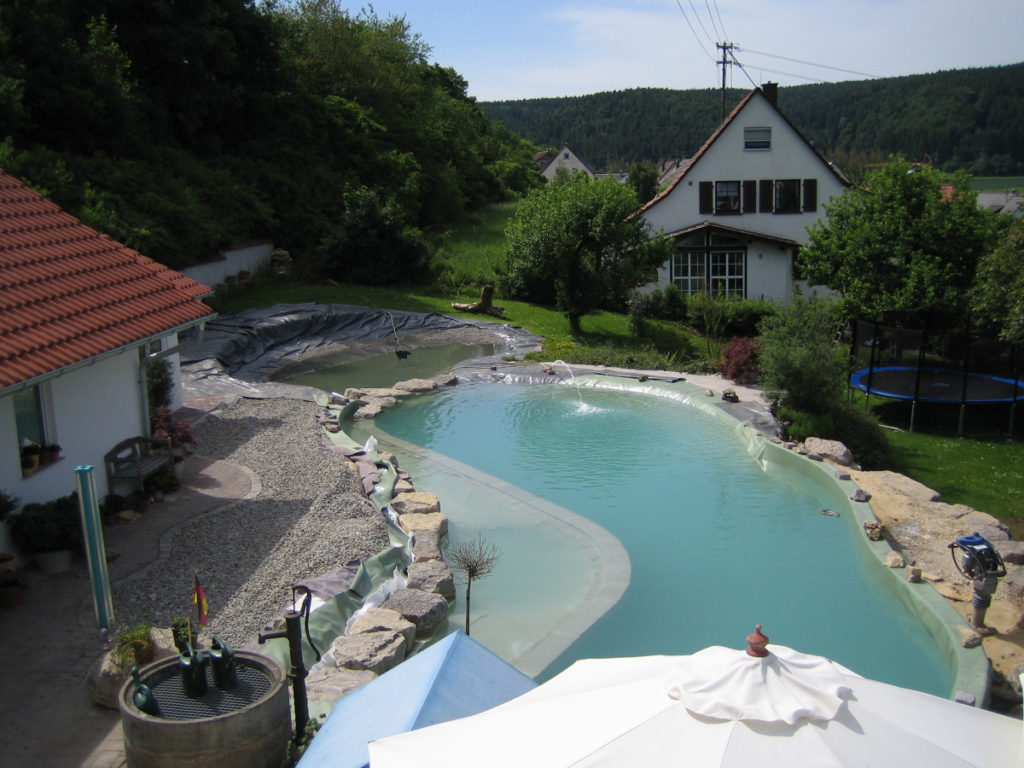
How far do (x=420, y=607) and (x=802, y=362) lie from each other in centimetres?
934

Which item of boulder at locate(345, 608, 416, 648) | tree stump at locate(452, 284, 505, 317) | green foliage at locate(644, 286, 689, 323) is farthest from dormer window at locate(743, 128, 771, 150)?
boulder at locate(345, 608, 416, 648)

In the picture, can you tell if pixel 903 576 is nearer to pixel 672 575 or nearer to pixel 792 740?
pixel 672 575

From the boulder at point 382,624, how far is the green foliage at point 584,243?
17.8 metres

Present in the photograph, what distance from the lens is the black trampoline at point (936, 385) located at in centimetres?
1713

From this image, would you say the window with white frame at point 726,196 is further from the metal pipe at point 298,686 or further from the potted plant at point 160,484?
the metal pipe at point 298,686

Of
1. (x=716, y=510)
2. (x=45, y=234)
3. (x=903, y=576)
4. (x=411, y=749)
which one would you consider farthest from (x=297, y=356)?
(x=411, y=749)

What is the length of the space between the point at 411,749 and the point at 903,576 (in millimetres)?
7177

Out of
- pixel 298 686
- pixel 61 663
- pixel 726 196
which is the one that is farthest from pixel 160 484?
pixel 726 196

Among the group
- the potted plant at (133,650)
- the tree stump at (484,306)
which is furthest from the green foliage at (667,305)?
the potted plant at (133,650)

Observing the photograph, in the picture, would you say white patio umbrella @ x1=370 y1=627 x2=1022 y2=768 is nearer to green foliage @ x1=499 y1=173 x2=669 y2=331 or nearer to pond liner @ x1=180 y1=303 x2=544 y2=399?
pond liner @ x1=180 y1=303 x2=544 y2=399

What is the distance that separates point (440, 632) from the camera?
27.5 ft

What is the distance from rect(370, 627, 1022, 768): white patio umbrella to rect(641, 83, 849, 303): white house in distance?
27.1m

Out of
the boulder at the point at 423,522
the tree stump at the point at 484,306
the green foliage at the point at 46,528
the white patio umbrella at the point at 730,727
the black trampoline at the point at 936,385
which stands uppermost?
the tree stump at the point at 484,306

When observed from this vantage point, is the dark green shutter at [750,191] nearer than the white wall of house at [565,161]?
Yes
